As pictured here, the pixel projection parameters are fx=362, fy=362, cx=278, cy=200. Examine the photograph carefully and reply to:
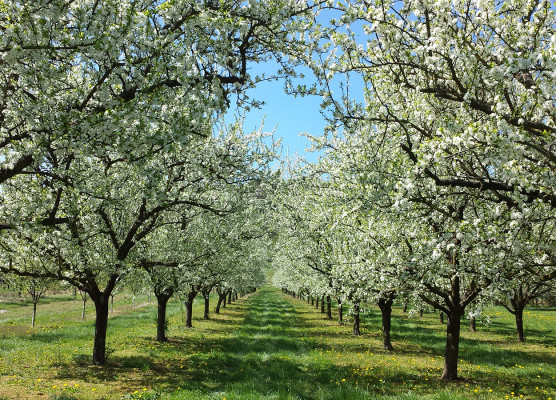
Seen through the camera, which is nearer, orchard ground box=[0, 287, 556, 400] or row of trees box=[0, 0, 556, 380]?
row of trees box=[0, 0, 556, 380]

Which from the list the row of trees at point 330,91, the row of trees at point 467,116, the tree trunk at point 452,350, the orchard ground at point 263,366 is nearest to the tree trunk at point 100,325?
the orchard ground at point 263,366

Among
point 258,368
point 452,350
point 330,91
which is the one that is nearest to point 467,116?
point 330,91

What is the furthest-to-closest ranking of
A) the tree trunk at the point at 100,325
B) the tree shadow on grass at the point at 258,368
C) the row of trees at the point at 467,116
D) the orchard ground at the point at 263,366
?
the tree trunk at the point at 100,325 → the tree shadow on grass at the point at 258,368 → the orchard ground at the point at 263,366 → the row of trees at the point at 467,116

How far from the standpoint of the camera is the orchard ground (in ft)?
36.7

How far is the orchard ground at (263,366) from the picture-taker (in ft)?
36.7

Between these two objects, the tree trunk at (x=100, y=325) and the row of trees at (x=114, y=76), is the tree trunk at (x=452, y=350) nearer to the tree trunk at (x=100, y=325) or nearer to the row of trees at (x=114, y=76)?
the row of trees at (x=114, y=76)

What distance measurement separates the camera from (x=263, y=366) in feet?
50.0

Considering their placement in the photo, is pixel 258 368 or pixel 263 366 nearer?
pixel 258 368

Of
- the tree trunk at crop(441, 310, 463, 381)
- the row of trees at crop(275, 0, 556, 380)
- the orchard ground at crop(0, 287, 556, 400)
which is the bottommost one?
the orchard ground at crop(0, 287, 556, 400)

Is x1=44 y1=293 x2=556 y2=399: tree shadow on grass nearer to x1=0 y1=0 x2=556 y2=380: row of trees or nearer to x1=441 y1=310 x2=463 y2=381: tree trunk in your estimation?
x1=441 y1=310 x2=463 y2=381: tree trunk

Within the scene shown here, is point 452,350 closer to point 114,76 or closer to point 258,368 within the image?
point 258,368


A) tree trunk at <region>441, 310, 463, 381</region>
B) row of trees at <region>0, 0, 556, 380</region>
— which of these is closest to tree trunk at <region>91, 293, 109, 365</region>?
row of trees at <region>0, 0, 556, 380</region>

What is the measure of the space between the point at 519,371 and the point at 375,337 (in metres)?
10.4

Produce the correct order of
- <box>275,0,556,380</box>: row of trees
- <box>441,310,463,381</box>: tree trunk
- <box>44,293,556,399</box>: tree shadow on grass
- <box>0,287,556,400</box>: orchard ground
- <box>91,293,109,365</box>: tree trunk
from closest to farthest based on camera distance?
<box>275,0,556,380</box>: row of trees
<box>0,287,556,400</box>: orchard ground
<box>44,293,556,399</box>: tree shadow on grass
<box>441,310,463,381</box>: tree trunk
<box>91,293,109,365</box>: tree trunk
